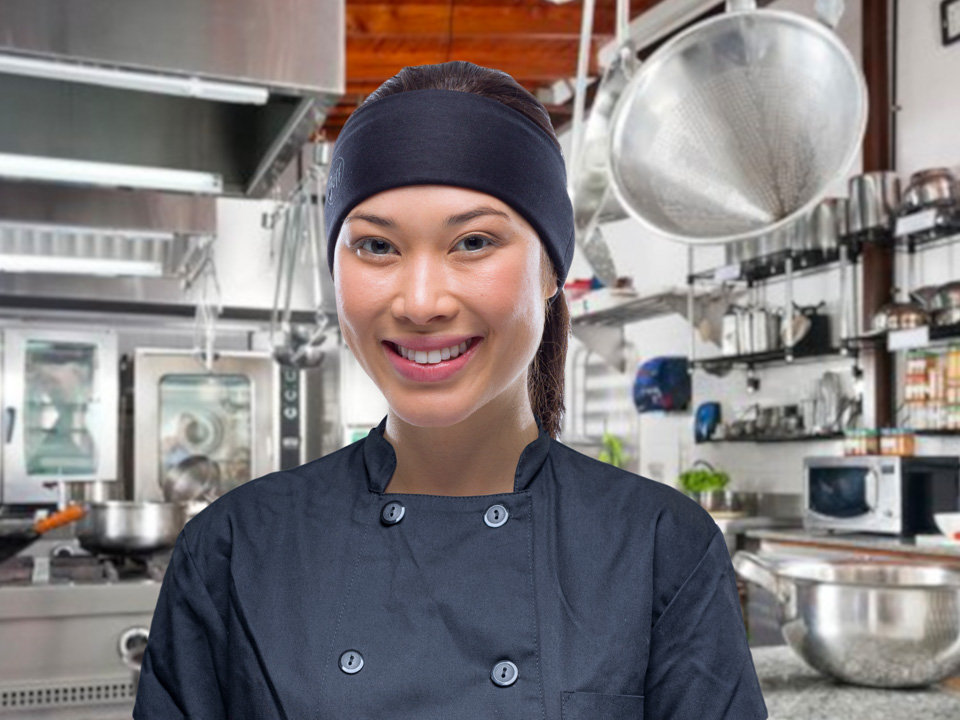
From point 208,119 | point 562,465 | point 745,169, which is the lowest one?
point 562,465

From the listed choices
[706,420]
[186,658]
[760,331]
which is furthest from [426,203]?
[706,420]

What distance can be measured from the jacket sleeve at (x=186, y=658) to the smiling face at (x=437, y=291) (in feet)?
0.83

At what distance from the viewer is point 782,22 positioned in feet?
6.37

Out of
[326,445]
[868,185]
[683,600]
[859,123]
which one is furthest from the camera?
[326,445]

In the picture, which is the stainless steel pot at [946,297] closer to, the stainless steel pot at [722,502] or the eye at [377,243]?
the stainless steel pot at [722,502]

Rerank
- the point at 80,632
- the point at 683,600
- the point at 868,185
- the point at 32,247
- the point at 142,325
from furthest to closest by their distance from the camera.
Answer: the point at 142,325 → the point at 868,185 → the point at 32,247 → the point at 80,632 → the point at 683,600

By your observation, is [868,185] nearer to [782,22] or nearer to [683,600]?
[782,22]

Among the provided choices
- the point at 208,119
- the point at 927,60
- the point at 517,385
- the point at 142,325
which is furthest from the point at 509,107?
the point at 142,325

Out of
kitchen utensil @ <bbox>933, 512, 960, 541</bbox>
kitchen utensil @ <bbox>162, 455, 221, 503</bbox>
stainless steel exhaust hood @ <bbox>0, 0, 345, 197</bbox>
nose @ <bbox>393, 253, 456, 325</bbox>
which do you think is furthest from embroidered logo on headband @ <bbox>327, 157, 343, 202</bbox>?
kitchen utensil @ <bbox>162, 455, 221, 503</bbox>

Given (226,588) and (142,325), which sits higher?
(142,325)

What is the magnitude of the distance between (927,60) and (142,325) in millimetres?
4391

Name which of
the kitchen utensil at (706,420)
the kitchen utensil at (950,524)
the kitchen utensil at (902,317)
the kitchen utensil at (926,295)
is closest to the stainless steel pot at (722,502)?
the kitchen utensil at (706,420)

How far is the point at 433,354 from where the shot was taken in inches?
36.0

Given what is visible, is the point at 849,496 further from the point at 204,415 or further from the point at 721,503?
the point at 204,415
